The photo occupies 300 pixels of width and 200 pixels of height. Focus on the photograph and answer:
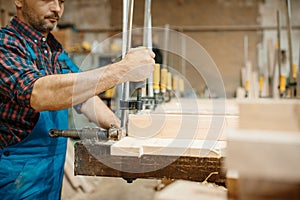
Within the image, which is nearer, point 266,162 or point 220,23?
point 266,162

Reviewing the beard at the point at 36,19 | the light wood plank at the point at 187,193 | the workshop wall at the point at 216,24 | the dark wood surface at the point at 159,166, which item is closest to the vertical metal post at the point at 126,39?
the dark wood surface at the point at 159,166

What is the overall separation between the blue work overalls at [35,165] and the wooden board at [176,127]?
556 mm

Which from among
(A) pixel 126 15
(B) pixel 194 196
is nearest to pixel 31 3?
(A) pixel 126 15

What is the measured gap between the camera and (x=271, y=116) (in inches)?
21.1

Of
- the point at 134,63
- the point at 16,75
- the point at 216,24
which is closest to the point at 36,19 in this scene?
the point at 16,75

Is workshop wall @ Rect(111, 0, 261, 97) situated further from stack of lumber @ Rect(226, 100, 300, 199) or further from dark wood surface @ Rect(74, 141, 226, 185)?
stack of lumber @ Rect(226, 100, 300, 199)

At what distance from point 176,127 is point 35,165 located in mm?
731

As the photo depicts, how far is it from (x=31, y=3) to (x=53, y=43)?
0.95 ft

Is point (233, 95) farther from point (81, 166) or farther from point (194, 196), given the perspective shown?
point (194, 196)

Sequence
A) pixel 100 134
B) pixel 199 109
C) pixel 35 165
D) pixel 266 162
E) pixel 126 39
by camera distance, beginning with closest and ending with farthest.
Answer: pixel 266 162
pixel 100 134
pixel 126 39
pixel 35 165
pixel 199 109

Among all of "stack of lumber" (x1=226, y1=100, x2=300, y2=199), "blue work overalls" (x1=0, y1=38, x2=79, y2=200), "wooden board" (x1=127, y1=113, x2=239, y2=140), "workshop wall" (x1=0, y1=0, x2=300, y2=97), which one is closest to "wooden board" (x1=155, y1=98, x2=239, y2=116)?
"wooden board" (x1=127, y1=113, x2=239, y2=140)

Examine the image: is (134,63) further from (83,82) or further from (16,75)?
(16,75)

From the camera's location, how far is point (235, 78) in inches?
229

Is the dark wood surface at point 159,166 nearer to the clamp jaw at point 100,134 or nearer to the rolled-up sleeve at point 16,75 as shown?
the clamp jaw at point 100,134
